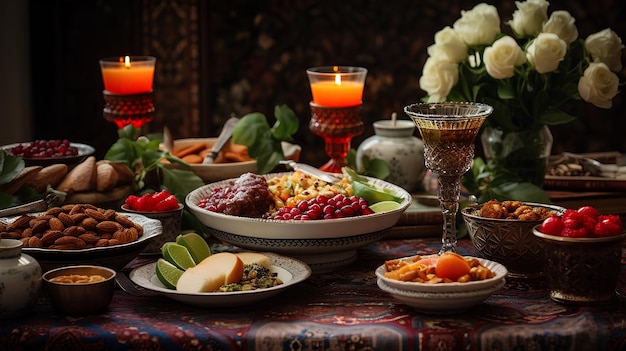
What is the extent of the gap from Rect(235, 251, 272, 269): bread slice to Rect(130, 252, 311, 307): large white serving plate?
25 mm

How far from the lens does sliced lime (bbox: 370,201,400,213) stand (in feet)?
6.59

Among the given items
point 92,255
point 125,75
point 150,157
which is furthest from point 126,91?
point 92,255

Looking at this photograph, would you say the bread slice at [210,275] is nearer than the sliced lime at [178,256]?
Yes

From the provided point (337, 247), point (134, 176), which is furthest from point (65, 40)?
A: point (337, 247)

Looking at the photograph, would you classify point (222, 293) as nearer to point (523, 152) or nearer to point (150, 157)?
point (150, 157)

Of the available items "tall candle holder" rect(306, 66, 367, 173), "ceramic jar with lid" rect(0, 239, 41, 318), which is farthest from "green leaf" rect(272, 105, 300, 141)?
"ceramic jar with lid" rect(0, 239, 41, 318)

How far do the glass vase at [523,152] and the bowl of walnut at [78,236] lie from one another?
947mm

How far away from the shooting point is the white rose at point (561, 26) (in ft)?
7.64

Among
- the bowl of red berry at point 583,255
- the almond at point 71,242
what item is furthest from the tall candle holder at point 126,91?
the bowl of red berry at point 583,255

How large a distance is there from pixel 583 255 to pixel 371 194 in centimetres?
54

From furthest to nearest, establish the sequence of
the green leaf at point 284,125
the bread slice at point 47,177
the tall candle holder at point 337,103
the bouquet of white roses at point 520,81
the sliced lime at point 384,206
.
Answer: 1. the green leaf at point 284,125
2. the tall candle holder at point 337,103
3. the bouquet of white roses at point 520,81
4. the bread slice at point 47,177
5. the sliced lime at point 384,206

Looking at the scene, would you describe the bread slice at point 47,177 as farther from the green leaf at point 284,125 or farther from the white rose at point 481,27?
the white rose at point 481,27

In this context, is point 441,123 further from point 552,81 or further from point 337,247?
point 552,81

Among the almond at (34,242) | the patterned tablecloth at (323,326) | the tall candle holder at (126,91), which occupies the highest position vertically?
the tall candle holder at (126,91)
